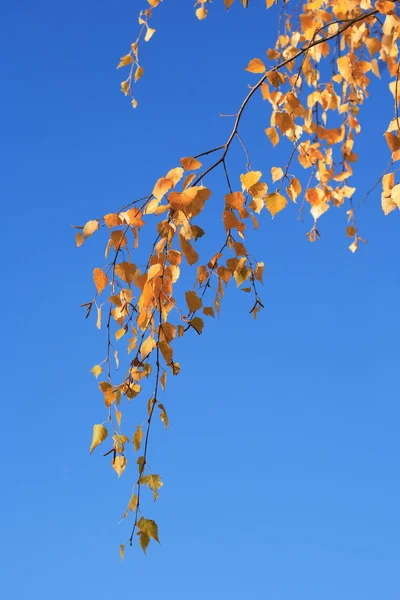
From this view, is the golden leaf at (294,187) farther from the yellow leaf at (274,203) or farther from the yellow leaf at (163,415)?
the yellow leaf at (163,415)

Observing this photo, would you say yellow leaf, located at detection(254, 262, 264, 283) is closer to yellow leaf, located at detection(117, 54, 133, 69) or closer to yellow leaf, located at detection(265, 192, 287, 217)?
yellow leaf, located at detection(265, 192, 287, 217)

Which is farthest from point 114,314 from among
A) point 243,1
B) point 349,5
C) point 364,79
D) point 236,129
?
Answer: point 364,79

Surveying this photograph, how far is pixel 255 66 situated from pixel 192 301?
0.59 m

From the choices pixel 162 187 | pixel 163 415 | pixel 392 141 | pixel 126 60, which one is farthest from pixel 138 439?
pixel 126 60

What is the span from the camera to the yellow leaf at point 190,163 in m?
1.58

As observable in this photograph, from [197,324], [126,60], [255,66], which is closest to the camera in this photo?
[197,324]

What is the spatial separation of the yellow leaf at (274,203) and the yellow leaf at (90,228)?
39cm

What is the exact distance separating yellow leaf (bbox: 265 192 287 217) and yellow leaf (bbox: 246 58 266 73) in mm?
316

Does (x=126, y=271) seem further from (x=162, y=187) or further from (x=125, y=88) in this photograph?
(x=125, y=88)

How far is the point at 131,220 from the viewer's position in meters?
1.62

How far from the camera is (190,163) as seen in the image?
62.2 inches

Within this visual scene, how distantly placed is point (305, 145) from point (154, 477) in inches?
61.4

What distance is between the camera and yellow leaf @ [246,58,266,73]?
1698 millimetres

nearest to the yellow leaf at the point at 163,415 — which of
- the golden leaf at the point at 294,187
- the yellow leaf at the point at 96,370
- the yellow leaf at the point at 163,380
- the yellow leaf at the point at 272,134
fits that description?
the yellow leaf at the point at 163,380
